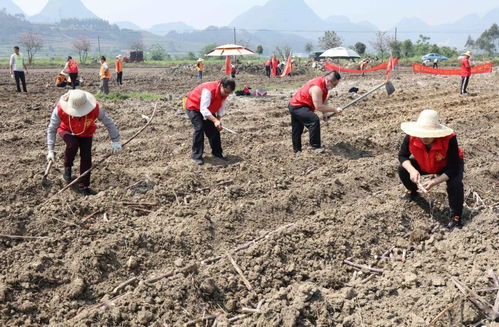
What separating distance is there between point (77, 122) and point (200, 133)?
172 centimetres

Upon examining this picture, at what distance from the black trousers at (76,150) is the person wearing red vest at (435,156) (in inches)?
136

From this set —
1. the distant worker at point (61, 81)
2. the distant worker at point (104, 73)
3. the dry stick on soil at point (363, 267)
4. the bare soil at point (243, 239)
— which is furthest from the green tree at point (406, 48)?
the dry stick on soil at point (363, 267)

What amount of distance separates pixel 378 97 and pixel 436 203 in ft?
25.7

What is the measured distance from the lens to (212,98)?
6.18m

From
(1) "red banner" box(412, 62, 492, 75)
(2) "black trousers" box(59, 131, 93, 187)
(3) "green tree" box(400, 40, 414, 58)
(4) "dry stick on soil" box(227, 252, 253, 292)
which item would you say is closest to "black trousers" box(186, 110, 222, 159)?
(2) "black trousers" box(59, 131, 93, 187)

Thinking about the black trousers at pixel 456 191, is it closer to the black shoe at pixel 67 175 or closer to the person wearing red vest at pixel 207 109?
the person wearing red vest at pixel 207 109

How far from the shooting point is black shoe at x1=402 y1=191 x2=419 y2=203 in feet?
A: 16.8

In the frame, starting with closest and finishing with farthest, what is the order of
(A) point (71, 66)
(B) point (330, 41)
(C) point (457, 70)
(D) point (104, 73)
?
1. (D) point (104, 73)
2. (A) point (71, 66)
3. (C) point (457, 70)
4. (B) point (330, 41)

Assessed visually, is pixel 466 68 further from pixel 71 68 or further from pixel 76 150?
pixel 71 68

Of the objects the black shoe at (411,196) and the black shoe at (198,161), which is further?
the black shoe at (198,161)

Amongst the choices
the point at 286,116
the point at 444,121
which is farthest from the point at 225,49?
the point at 444,121

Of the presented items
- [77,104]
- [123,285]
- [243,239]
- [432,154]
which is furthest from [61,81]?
[432,154]

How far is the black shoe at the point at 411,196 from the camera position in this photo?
5.11 m

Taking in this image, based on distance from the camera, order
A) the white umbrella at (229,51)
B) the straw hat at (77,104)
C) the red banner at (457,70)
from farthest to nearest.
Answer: the white umbrella at (229,51), the red banner at (457,70), the straw hat at (77,104)
